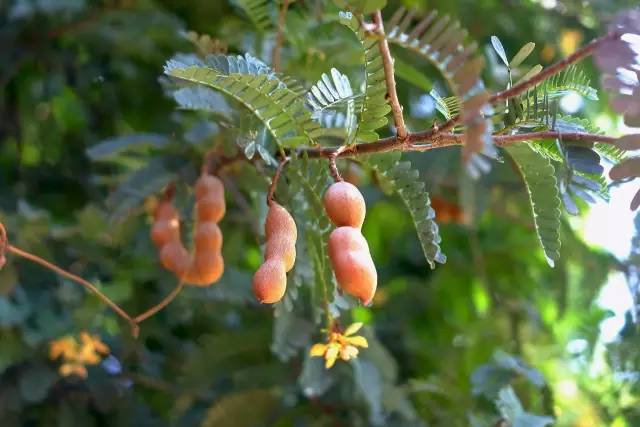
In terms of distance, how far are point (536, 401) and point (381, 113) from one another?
2.29 feet

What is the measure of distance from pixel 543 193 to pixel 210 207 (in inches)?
13.0

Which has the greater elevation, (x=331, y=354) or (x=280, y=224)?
(x=280, y=224)

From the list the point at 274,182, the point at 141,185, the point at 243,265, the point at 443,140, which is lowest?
the point at 243,265

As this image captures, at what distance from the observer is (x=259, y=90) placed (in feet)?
2.40

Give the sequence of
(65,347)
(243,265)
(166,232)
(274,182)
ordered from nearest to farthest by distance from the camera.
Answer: (274,182) → (166,232) → (65,347) → (243,265)

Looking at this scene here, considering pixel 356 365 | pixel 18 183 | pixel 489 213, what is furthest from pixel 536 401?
pixel 18 183

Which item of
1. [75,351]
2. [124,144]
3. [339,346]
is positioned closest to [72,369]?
[75,351]

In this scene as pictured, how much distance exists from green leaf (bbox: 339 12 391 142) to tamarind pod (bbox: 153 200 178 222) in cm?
36

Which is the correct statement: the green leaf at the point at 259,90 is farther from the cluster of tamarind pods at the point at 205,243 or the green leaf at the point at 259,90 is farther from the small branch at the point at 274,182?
the cluster of tamarind pods at the point at 205,243

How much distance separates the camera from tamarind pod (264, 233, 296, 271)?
670 millimetres

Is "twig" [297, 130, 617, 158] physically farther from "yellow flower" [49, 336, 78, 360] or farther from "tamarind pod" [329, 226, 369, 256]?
"yellow flower" [49, 336, 78, 360]

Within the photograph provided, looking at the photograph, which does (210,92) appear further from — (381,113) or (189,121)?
(189,121)

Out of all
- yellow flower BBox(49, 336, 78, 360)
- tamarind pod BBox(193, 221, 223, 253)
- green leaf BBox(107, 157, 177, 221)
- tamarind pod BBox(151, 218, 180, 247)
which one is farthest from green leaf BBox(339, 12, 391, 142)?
yellow flower BBox(49, 336, 78, 360)

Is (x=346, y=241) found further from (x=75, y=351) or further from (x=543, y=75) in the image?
(x=75, y=351)
